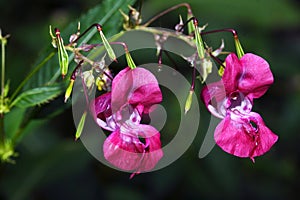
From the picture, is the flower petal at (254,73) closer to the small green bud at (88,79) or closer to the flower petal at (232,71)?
the flower petal at (232,71)

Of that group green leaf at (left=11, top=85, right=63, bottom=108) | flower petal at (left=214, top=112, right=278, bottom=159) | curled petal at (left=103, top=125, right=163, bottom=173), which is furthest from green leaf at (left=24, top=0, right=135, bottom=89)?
flower petal at (left=214, top=112, right=278, bottom=159)

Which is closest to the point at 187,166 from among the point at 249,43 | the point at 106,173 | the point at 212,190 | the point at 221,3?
the point at 212,190

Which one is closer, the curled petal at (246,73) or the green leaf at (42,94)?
the curled petal at (246,73)

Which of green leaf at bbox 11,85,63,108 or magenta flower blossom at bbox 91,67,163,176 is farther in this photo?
green leaf at bbox 11,85,63,108

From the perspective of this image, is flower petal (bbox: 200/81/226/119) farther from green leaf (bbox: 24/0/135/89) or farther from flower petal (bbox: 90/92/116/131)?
green leaf (bbox: 24/0/135/89)

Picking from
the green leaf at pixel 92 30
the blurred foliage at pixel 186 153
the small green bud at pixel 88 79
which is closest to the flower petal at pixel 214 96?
the small green bud at pixel 88 79

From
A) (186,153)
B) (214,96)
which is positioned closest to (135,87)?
(214,96)
